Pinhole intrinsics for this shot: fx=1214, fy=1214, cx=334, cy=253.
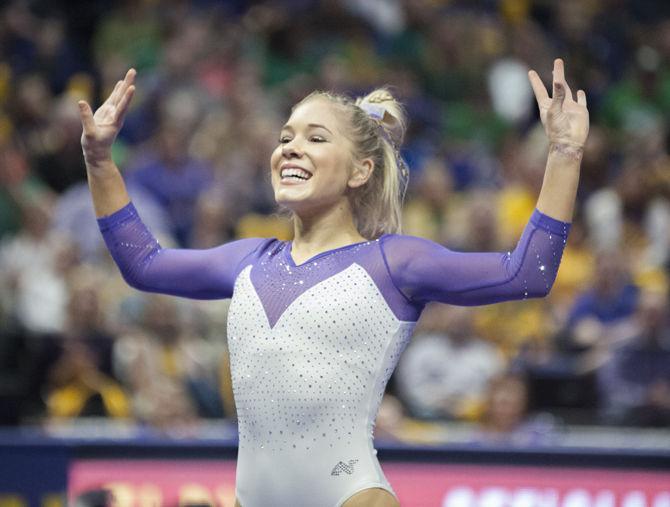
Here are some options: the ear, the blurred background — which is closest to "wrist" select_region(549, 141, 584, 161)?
the ear

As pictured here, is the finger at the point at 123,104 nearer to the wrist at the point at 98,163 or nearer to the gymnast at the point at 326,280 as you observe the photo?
the gymnast at the point at 326,280

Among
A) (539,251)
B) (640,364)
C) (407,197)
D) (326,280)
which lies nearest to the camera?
(539,251)

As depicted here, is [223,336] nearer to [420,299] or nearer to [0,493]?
[0,493]

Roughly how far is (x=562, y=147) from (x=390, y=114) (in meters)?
0.66

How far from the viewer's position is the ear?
353 centimetres

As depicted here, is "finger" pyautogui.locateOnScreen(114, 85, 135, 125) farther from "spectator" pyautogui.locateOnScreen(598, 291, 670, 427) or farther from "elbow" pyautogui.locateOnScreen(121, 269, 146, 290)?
"spectator" pyautogui.locateOnScreen(598, 291, 670, 427)

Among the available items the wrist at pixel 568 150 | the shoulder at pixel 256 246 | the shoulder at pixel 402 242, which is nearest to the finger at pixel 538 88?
the wrist at pixel 568 150

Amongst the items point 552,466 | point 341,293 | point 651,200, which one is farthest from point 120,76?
point 341,293

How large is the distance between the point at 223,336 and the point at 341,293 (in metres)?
4.25

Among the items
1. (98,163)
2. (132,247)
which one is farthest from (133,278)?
(98,163)

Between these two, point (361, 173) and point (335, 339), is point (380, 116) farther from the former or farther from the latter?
point (335, 339)

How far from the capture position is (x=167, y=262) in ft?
11.8

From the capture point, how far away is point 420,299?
10.9 ft

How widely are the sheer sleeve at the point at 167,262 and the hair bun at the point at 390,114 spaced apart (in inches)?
19.9
